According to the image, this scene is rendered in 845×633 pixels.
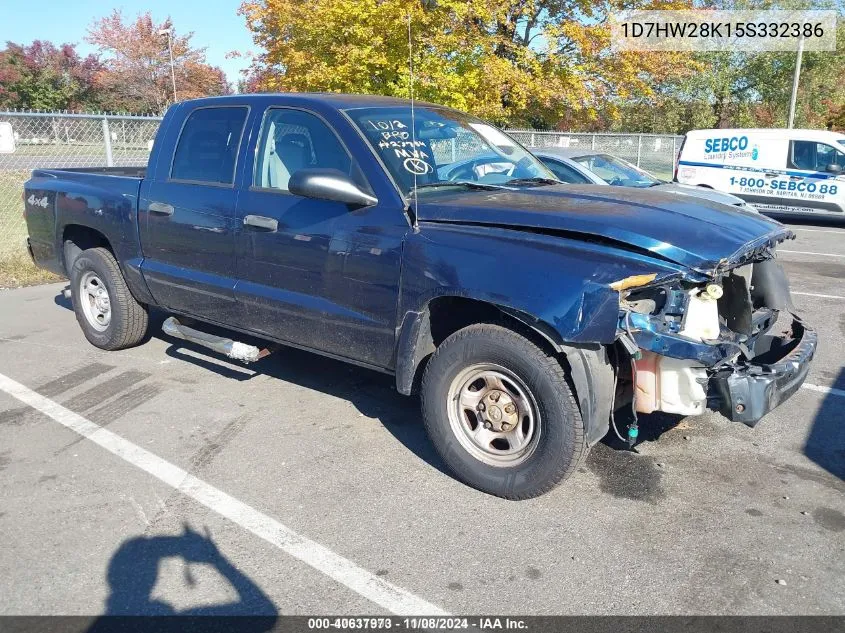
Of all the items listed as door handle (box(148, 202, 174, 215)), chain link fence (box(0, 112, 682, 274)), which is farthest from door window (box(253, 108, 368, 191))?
chain link fence (box(0, 112, 682, 274))

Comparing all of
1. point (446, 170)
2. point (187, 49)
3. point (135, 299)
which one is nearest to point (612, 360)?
point (446, 170)

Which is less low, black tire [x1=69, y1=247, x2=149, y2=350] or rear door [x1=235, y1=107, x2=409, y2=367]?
rear door [x1=235, y1=107, x2=409, y2=367]

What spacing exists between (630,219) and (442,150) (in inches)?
56.0

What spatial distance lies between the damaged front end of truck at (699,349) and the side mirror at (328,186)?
146 cm

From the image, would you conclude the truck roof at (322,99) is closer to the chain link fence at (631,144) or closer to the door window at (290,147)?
the door window at (290,147)

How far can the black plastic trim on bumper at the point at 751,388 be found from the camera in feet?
10.9

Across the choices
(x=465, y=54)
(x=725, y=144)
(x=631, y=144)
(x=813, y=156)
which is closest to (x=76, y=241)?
(x=465, y=54)

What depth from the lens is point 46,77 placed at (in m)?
41.8

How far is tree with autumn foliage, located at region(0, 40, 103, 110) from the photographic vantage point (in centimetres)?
4172

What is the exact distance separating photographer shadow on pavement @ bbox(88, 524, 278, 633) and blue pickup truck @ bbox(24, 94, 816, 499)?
1234 mm

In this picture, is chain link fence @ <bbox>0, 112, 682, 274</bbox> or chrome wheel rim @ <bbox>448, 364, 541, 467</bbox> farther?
chain link fence @ <bbox>0, 112, 682, 274</bbox>

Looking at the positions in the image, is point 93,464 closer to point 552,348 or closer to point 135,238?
point 135,238

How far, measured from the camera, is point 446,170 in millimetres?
4270

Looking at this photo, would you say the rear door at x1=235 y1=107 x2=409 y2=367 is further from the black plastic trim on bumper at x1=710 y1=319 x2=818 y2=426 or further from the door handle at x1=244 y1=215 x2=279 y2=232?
the black plastic trim on bumper at x1=710 y1=319 x2=818 y2=426
